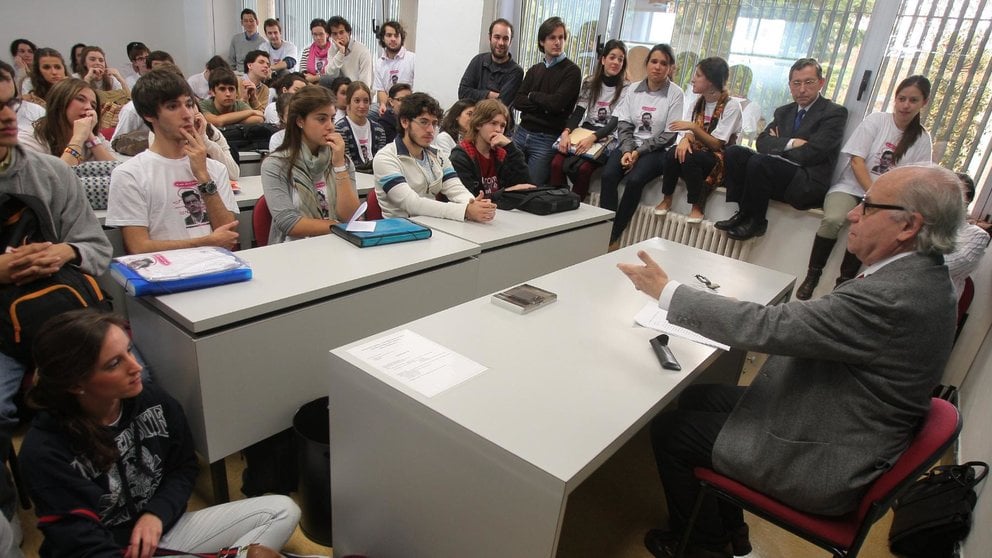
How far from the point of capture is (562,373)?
1376 mm

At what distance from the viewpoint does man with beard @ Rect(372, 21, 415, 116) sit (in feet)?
18.3

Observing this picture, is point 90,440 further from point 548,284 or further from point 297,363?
point 548,284

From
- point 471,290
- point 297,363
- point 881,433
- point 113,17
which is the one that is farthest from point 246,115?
point 113,17

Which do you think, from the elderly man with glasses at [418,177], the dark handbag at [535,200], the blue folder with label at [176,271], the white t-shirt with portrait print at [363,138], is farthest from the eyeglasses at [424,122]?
the white t-shirt with portrait print at [363,138]

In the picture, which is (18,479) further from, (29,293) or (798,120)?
(798,120)

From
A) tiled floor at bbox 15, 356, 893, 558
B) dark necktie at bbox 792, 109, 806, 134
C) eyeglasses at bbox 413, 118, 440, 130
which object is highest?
dark necktie at bbox 792, 109, 806, 134

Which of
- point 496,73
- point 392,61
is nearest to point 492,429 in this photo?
point 496,73

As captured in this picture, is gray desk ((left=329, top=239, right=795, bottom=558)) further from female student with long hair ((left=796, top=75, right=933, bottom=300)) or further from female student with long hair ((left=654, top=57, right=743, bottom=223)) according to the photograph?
female student with long hair ((left=654, top=57, right=743, bottom=223))

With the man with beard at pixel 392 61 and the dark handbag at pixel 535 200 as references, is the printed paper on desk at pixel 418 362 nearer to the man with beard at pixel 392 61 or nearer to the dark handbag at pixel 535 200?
the dark handbag at pixel 535 200

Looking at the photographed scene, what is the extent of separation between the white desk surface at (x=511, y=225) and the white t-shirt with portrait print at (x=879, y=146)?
1.75 meters

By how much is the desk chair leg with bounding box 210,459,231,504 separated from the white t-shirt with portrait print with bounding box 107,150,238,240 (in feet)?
2.81

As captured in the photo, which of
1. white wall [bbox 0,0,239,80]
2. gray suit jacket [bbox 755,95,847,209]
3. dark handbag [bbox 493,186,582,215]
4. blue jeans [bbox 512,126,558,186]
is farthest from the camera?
white wall [bbox 0,0,239,80]

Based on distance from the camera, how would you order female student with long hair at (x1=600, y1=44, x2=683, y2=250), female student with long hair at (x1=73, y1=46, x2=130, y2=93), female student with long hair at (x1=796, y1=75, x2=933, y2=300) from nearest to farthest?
1. female student with long hair at (x1=796, y1=75, x2=933, y2=300)
2. female student with long hair at (x1=600, y1=44, x2=683, y2=250)
3. female student with long hair at (x1=73, y1=46, x2=130, y2=93)

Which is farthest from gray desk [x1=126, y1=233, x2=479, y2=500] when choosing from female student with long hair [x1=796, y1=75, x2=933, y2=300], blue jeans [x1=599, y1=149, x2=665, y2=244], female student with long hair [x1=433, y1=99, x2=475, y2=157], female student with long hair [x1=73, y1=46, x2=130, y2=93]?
female student with long hair [x1=73, y1=46, x2=130, y2=93]
